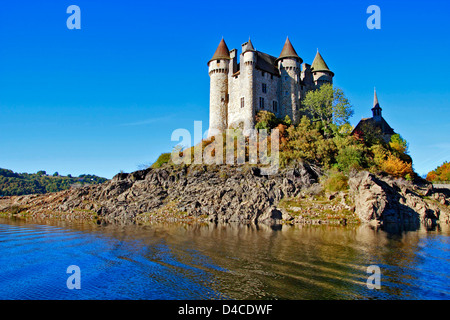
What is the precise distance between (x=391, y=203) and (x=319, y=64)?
36.7 metres

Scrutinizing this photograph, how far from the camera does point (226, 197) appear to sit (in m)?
48.6

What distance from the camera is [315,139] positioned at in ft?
184

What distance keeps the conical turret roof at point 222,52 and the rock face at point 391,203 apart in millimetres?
34690

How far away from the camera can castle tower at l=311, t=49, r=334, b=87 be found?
67062mm

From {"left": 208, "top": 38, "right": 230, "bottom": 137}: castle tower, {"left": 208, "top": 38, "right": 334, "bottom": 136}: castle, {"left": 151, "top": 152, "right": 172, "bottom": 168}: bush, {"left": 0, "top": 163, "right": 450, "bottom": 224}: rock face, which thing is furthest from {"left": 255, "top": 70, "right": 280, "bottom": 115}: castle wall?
{"left": 151, "top": 152, "right": 172, "bottom": 168}: bush

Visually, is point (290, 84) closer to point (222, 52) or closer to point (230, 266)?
point (222, 52)

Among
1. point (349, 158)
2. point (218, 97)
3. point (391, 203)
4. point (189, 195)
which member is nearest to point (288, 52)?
point (218, 97)

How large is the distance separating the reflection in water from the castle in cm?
3536

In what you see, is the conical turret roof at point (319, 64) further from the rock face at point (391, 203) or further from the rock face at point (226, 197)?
the rock face at point (391, 203)

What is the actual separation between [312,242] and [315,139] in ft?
109

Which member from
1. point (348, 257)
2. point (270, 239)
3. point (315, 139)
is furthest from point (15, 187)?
point (348, 257)

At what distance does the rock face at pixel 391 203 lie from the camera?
40.1 metres

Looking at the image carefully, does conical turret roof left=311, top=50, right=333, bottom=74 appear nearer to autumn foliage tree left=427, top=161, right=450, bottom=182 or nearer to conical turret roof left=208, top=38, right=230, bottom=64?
conical turret roof left=208, top=38, right=230, bottom=64
